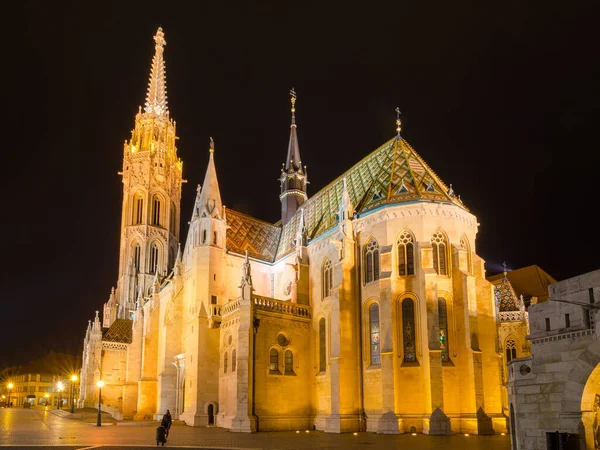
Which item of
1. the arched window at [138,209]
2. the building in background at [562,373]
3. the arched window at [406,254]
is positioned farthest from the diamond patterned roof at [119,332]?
the building in background at [562,373]

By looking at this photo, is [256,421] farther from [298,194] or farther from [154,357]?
[298,194]

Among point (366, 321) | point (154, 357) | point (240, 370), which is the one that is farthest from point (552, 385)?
point (154, 357)

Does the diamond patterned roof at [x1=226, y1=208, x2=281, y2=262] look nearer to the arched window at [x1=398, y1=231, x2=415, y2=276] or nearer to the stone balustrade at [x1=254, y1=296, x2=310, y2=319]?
the stone balustrade at [x1=254, y1=296, x2=310, y2=319]

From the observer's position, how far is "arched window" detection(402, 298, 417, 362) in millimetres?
31391

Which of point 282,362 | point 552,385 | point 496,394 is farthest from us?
point 282,362

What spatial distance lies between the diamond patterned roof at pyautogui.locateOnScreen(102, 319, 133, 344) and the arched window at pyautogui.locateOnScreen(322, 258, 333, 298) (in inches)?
1388

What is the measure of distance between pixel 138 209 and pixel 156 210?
2337mm

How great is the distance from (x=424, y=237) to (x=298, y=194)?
894 inches

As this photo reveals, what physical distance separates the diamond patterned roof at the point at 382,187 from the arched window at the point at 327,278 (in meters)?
2.58

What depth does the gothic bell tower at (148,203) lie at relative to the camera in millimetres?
72750

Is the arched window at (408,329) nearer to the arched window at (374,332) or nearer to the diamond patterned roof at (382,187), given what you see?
the arched window at (374,332)

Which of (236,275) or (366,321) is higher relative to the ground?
(236,275)

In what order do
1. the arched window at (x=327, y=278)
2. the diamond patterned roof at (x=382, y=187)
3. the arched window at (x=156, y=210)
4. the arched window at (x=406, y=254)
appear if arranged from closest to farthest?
the arched window at (x=406, y=254)
the diamond patterned roof at (x=382, y=187)
the arched window at (x=327, y=278)
the arched window at (x=156, y=210)

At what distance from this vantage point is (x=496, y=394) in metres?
30.8
